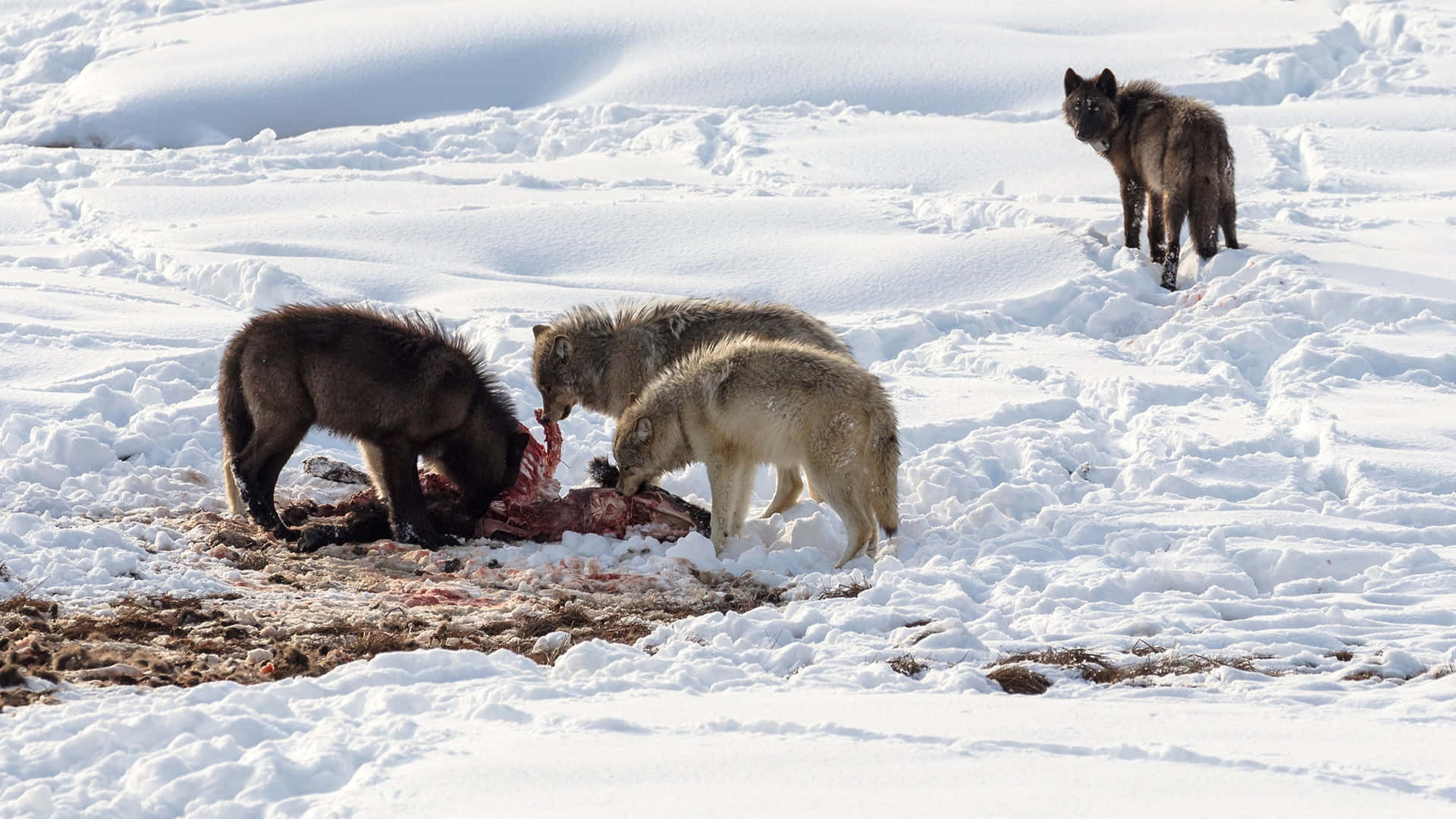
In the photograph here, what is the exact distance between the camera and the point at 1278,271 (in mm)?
14094

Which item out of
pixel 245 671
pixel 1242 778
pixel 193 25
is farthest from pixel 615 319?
pixel 193 25

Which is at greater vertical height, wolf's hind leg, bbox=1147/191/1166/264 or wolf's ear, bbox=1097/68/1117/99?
wolf's ear, bbox=1097/68/1117/99

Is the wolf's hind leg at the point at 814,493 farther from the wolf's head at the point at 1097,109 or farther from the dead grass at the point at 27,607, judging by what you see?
the wolf's head at the point at 1097,109

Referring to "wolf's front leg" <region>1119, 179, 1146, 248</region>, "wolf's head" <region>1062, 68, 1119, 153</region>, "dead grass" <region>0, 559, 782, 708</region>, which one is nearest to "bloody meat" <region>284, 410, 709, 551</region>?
"dead grass" <region>0, 559, 782, 708</region>

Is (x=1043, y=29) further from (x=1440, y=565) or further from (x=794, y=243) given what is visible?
(x=1440, y=565)

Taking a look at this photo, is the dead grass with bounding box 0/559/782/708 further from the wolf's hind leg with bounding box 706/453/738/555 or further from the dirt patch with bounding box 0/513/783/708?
the wolf's hind leg with bounding box 706/453/738/555

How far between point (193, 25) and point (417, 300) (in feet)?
64.6

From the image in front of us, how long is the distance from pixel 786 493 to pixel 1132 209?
7.42 metres

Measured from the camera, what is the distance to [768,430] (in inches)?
354

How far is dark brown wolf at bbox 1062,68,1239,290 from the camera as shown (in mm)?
14680

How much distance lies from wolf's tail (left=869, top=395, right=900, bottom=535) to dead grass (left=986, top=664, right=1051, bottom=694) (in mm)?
2376

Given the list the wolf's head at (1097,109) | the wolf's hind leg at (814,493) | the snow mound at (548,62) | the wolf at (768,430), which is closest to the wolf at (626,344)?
the wolf at (768,430)

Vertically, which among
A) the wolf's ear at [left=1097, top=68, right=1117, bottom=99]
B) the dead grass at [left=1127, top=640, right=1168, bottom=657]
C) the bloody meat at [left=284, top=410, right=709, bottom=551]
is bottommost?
the dead grass at [left=1127, top=640, right=1168, bottom=657]

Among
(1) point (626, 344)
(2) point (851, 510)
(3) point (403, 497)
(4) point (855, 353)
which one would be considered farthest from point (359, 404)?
(4) point (855, 353)
